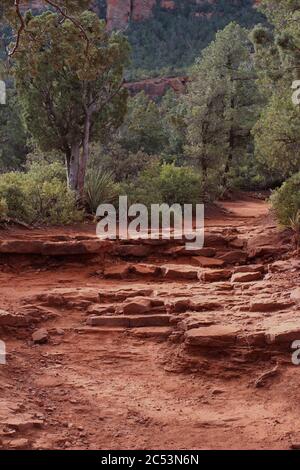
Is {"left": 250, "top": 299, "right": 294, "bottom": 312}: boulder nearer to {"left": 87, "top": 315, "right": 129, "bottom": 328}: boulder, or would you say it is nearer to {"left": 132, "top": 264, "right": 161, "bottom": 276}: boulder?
{"left": 87, "top": 315, "right": 129, "bottom": 328}: boulder

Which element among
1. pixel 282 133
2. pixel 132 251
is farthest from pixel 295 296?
pixel 282 133

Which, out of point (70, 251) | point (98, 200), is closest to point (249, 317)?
point (70, 251)

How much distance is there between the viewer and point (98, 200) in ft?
45.5

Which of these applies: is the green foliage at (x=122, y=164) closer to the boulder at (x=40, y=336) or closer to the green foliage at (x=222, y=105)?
the green foliage at (x=222, y=105)

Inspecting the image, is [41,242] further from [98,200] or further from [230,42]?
[230,42]

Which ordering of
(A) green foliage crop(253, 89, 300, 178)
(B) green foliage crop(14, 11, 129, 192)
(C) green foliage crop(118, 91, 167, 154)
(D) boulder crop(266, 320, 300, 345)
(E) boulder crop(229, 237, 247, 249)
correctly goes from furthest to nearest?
(C) green foliage crop(118, 91, 167, 154) → (B) green foliage crop(14, 11, 129, 192) → (A) green foliage crop(253, 89, 300, 178) → (E) boulder crop(229, 237, 247, 249) → (D) boulder crop(266, 320, 300, 345)

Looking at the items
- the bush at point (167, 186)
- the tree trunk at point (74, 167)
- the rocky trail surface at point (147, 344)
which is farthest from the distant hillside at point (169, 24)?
the rocky trail surface at point (147, 344)

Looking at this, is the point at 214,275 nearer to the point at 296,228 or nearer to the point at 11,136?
the point at 296,228

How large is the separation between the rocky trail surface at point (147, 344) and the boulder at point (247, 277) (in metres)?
0.02


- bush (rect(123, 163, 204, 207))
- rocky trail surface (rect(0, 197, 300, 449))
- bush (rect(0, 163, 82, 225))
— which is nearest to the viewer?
rocky trail surface (rect(0, 197, 300, 449))

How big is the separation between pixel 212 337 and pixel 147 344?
2.56 feet

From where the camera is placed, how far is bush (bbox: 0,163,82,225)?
37.5 feet

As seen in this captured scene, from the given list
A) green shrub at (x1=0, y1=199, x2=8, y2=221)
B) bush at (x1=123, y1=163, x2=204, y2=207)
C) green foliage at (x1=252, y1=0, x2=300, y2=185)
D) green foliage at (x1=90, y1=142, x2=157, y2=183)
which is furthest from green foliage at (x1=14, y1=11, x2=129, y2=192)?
green foliage at (x1=252, y1=0, x2=300, y2=185)

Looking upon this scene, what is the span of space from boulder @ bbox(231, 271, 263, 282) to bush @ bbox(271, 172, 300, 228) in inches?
63.4
